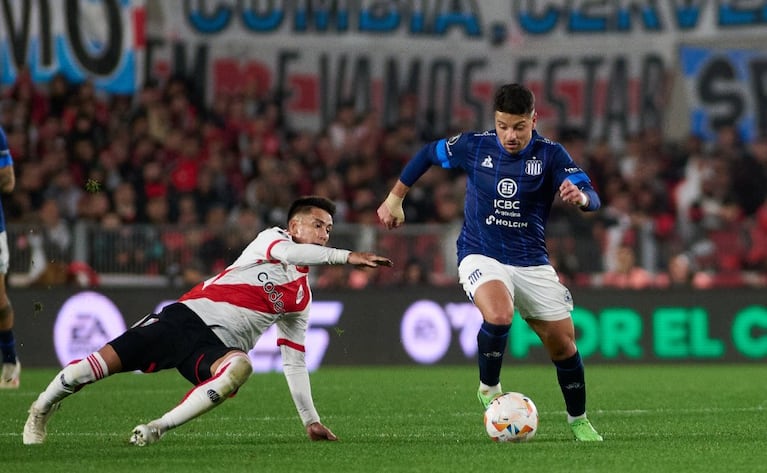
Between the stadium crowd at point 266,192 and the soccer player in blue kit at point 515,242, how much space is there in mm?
7562

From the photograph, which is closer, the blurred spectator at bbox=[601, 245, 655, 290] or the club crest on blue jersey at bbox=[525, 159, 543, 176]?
the club crest on blue jersey at bbox=[525, 159, 543, 176]

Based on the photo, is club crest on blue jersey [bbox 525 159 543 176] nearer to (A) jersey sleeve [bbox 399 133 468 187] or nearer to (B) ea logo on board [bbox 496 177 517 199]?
(B) ea logo on board [bbox 496 177 517 199]

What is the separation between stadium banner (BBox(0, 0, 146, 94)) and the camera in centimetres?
1706

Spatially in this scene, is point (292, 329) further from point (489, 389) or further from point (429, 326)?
point (429, 326)

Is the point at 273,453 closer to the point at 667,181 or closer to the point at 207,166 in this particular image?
the point at 207,166

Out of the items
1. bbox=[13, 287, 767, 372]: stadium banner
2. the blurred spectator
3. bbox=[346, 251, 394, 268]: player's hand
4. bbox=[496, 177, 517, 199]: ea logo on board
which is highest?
bbox=[496, 177, 517, 199]: ea logo on board

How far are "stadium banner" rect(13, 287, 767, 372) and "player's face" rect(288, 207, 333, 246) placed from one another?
25.0 ft

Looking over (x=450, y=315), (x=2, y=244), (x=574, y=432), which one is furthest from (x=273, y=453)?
(x=450, y=315)

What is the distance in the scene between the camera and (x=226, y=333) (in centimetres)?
834

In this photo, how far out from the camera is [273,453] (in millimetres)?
7859

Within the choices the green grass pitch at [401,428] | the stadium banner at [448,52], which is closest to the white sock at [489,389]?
the green grass pitch at [401,428]

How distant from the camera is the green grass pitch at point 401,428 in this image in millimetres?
7348

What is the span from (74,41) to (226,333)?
977cm

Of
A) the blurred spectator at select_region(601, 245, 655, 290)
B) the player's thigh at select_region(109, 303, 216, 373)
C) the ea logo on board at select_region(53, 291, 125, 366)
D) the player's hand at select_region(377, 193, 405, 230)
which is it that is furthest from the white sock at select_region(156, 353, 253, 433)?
the blurred spectator at select_region(601, 245, 655, 290)
